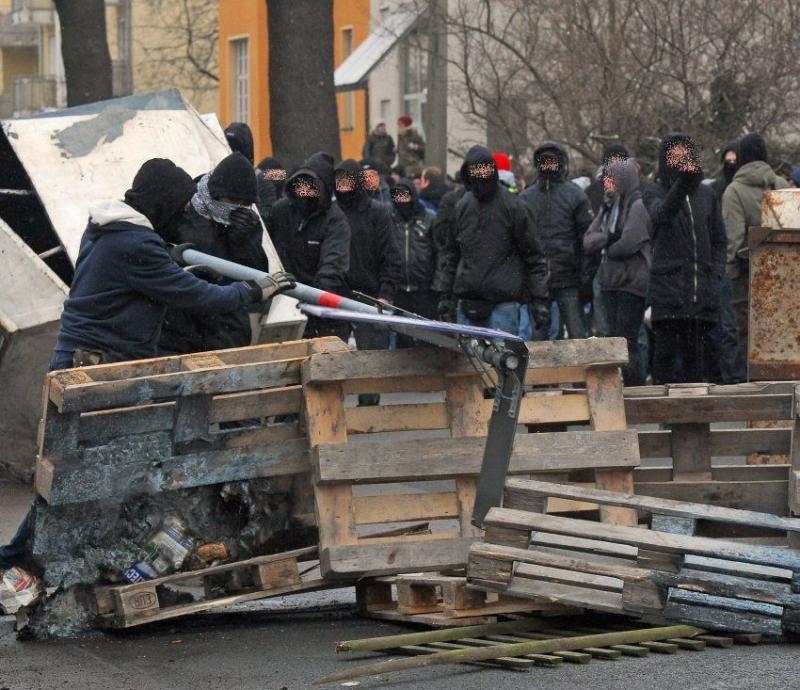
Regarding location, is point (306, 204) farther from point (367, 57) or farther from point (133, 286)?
point (367, 57)

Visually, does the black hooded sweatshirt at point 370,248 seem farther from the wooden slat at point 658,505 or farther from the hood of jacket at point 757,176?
the wooden slat at point 658,505

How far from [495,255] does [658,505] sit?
463 cm

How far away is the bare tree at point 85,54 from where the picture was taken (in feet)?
70.3

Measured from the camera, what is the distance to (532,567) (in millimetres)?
6309

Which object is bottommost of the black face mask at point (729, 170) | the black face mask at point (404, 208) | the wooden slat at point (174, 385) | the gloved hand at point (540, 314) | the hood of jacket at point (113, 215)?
the wooden slat at point (174, 385)

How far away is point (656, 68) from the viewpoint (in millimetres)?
17578

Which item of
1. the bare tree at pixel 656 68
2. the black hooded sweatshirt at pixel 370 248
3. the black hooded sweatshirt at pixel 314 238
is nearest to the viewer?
the black hooded sweatshirt at pixel 314 238

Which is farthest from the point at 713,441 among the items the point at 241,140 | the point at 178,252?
the point at 241,140

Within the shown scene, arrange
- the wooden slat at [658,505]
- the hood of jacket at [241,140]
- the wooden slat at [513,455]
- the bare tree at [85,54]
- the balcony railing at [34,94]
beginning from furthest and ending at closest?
the balcony railing at [34,94] → the bare tree at [85,54] → the hood of jacket at [241,140] → the wooden slat at [513,455] → the wooden slat at [658,505]

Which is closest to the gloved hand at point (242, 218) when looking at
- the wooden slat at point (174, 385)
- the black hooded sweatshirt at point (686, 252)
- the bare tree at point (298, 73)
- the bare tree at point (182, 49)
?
the wooden slat at point (174, 385)

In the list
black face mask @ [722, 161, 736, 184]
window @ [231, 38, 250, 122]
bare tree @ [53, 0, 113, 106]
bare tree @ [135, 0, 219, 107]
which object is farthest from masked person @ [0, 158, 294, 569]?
bare tree @ [135, 0, 219, 107]

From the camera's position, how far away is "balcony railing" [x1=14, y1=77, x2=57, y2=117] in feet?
193

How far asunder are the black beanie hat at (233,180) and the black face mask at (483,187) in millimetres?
2775

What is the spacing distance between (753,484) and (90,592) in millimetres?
2644
